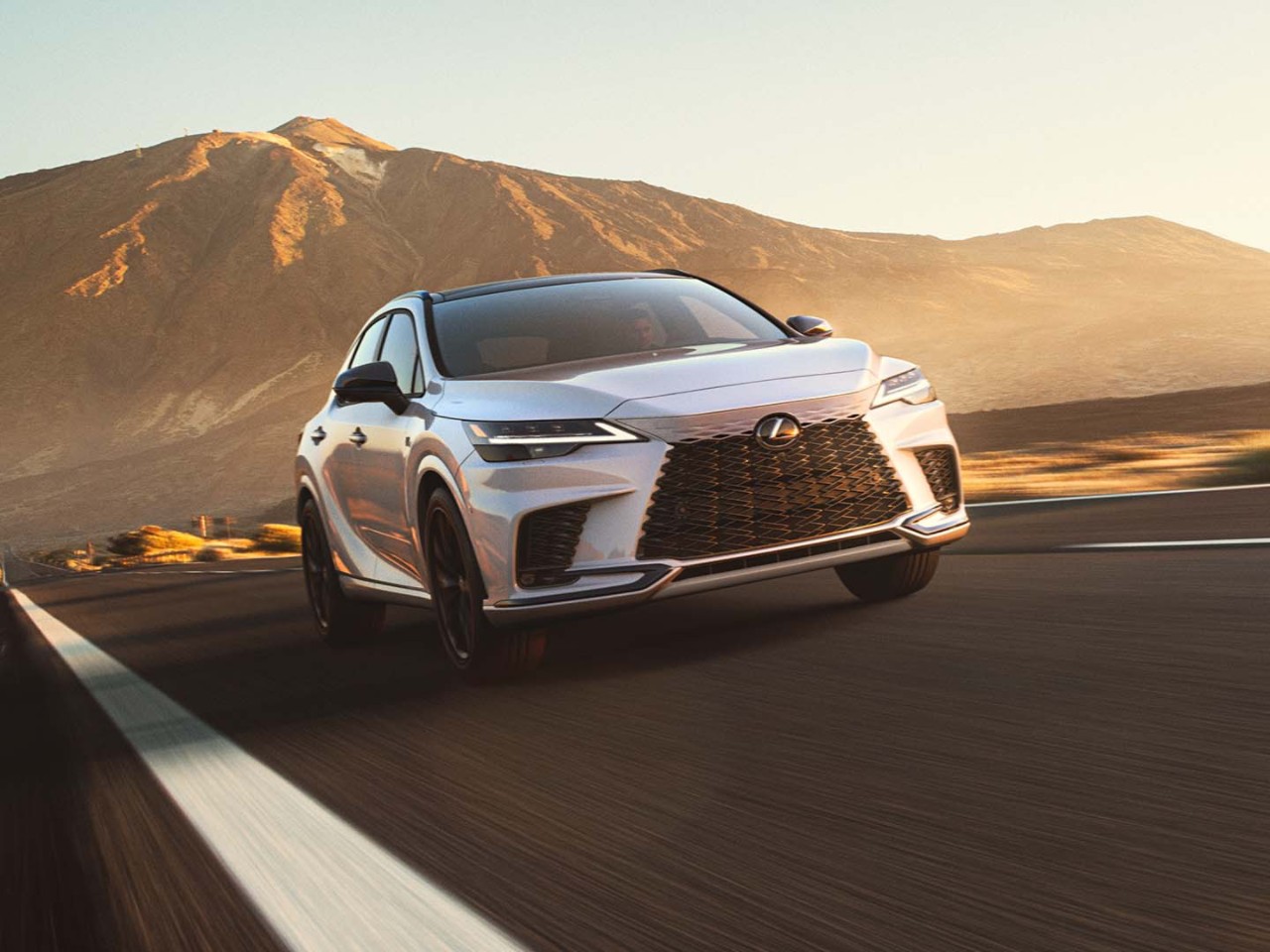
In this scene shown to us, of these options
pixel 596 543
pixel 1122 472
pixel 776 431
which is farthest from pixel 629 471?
pixel 1122 472

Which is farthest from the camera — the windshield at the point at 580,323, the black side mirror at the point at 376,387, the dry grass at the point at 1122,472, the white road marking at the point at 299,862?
the dry grass at the point at 1122,472

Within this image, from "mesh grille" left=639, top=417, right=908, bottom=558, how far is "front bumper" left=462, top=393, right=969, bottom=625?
47mm

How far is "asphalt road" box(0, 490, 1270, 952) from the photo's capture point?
3.04 meters

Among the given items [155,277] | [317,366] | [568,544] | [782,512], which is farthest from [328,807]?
[155,277]

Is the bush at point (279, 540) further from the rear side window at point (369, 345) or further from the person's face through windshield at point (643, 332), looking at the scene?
the person's face through windshield at point (643, 332)

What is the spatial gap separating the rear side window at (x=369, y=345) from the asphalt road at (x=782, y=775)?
159 cm

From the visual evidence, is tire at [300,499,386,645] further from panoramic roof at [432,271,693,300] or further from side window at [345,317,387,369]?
panoramic roof at [432,271,693,300]

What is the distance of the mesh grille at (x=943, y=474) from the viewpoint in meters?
6.39

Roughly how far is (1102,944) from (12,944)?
2.23 m

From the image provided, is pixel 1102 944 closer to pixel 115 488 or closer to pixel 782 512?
pixel 782 512

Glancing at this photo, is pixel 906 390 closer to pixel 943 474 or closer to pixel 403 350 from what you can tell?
pixel 943 474

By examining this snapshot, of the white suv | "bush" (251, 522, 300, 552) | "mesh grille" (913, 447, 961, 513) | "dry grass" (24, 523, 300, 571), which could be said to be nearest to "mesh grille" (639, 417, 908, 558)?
the white suv

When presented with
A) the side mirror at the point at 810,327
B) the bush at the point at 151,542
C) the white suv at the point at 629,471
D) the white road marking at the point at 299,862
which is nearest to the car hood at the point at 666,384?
the white suv at the point at 629,471

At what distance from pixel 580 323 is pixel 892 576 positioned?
1.81 metres
